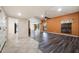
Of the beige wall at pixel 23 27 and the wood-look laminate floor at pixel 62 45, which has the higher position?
the beige wall at pixel 23 27

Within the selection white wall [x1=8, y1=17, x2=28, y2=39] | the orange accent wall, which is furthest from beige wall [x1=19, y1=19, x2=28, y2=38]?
the orange accent wall

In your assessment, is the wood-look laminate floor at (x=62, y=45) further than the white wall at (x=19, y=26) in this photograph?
No

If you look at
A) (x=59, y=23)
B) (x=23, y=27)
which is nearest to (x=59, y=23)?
Result: (x=59, y=23)

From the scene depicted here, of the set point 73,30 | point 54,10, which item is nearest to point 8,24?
point 54,10

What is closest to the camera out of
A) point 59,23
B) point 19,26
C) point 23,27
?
point 59,23

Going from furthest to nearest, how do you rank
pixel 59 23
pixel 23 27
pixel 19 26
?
pixel 19 26 < pixel 23 27 < pixel 59 23

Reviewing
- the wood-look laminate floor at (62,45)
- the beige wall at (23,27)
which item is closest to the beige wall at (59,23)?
the wood-look laminate floor at (62,45)

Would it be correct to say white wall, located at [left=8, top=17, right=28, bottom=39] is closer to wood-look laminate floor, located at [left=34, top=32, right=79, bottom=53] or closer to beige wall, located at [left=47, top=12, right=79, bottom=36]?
wood-look laminate floor, located at [left=34, top=32, right=79, bottom=53]

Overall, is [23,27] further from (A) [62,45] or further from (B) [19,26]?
(A) [62,45]

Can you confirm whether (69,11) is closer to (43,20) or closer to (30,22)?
(43,20)

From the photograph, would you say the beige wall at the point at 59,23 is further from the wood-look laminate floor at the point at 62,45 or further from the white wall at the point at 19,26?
the white wall at the point at 19,26

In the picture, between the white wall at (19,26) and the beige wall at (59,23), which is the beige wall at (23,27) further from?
the beige wall at (59,23)
